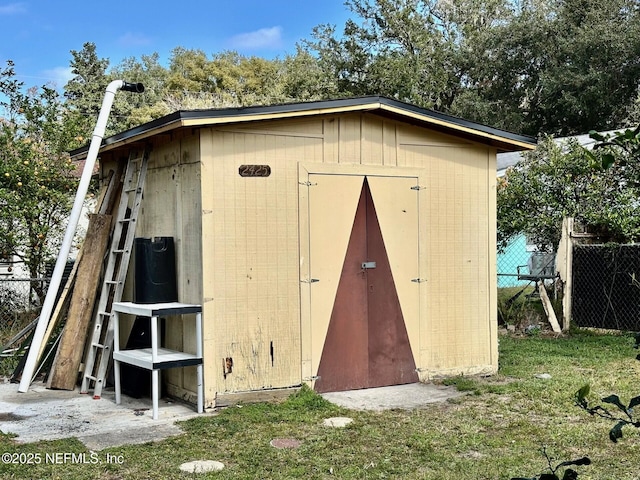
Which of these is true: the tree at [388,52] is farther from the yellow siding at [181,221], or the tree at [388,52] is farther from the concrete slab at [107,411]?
the concrete slab at [107,411]

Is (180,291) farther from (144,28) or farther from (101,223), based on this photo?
(144,28)

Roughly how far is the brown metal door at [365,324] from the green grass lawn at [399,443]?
20.1 inches

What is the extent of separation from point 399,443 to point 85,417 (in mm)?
2745

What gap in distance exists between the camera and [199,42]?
42656 mm

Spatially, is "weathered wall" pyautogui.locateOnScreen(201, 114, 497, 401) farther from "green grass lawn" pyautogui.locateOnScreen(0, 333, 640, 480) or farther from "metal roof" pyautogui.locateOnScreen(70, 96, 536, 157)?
"green grass lawn" pyautogui.locateOnScreen(0, 333, 640, 480)

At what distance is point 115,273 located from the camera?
7379 mm

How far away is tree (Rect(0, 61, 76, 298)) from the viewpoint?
→ 1050cm

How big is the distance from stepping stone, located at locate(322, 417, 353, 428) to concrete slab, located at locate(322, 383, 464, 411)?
0.40m

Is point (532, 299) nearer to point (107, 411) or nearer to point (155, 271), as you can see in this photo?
point (155, 271)

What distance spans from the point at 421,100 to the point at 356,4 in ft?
21.8

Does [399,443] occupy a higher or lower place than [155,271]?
lower

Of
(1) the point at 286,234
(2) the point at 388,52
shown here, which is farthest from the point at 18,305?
(2) the point at 388,52

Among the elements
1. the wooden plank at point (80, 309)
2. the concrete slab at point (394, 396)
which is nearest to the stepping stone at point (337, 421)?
the concrete slab at point (394, 396)

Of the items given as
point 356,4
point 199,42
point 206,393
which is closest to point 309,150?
point 206,393
